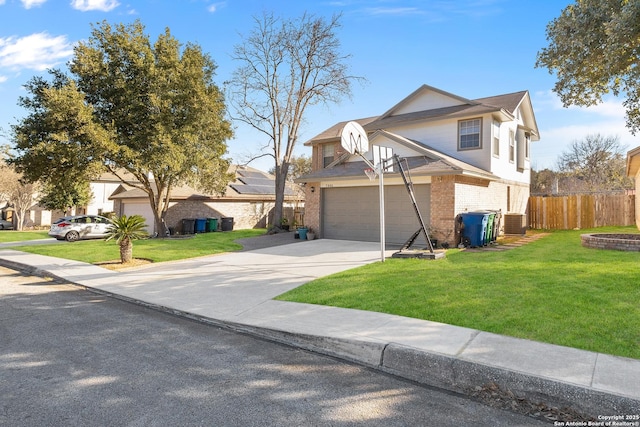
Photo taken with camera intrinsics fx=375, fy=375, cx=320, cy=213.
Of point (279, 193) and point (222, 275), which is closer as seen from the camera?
point (222, 275)

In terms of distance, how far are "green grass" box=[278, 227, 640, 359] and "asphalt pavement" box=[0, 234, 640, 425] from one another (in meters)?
0.40

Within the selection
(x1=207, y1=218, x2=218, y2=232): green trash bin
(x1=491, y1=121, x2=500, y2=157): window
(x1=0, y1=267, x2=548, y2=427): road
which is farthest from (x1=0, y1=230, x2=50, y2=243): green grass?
(x1=491, y1=121, x2=500, y2=157): window

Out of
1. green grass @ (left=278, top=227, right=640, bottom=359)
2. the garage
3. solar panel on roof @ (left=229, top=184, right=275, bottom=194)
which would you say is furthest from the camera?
solar panel on roof @ (left=229, top=184, right=275, bottom=194)

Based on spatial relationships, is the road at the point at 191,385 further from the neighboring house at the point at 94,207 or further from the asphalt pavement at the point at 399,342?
the neighboring house at the point at 94,207

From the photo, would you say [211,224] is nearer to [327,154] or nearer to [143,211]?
[143,211]

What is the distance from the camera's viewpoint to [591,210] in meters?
19.2

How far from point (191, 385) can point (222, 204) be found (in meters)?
23.5

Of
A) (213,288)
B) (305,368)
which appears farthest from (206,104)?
(305,368)

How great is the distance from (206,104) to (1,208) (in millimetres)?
34752

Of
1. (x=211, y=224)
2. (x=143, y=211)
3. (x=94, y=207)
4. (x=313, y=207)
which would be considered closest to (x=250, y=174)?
(x=211, y=224)

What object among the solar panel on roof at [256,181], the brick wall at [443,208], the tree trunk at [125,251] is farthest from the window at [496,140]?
the solar panel on roof at [256,181]

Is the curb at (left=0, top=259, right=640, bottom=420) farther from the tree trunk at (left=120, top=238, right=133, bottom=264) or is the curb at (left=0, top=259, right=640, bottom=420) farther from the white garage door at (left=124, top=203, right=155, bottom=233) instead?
Result: the white garage door at (left=124, top=203, right=155, bottom=233)

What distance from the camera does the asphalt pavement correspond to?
3.44m

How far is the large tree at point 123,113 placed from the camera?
17.0m
